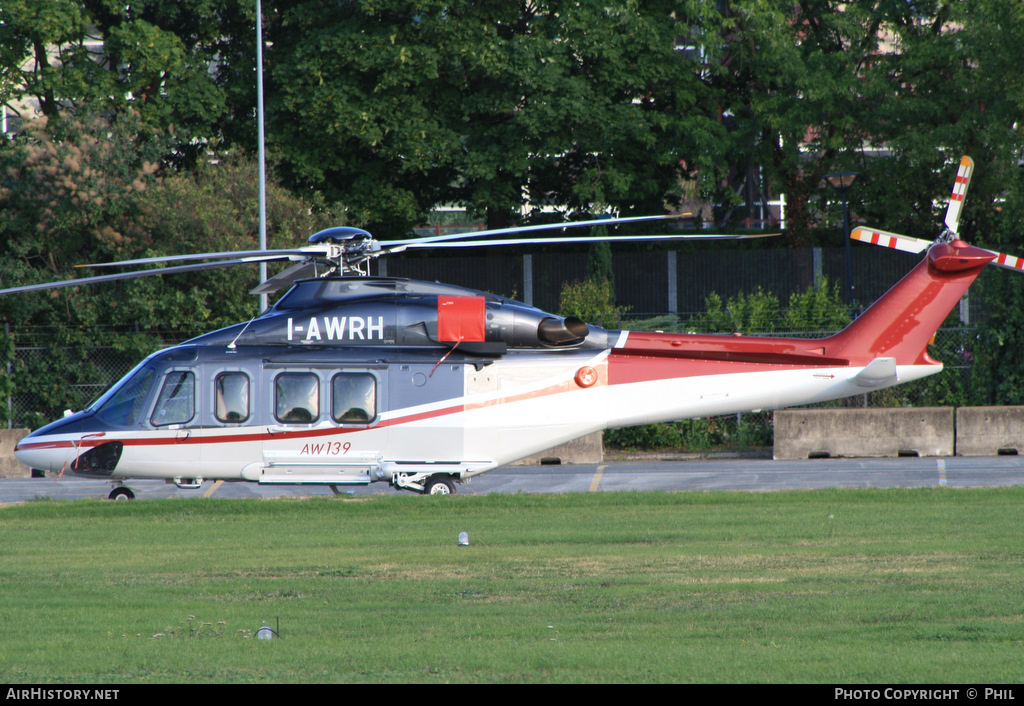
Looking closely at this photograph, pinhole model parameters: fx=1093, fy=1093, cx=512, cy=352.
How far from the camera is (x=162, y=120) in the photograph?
34.8 metres

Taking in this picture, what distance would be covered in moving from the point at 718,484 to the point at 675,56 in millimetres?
20656

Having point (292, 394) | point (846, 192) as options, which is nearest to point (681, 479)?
point (292, 394)

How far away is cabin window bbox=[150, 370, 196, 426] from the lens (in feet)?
54.9

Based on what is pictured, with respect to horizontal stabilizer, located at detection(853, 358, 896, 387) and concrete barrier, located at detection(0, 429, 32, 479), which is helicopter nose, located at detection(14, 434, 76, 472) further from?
horizontal stabilizer, located at detection(853, 358, 896, 387)

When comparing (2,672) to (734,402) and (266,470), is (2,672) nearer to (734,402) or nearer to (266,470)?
(266,470)

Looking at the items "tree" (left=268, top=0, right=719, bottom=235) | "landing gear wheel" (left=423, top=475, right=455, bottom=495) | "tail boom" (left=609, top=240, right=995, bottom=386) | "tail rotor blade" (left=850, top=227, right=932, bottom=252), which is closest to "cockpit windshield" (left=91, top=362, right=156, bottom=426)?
"landing gear wheel" (left=423, top=475, right=455, bottom=495)

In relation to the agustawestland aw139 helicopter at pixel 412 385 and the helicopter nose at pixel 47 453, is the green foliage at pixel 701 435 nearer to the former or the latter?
the agustawestland aw139 helicopter at pixel 412 385

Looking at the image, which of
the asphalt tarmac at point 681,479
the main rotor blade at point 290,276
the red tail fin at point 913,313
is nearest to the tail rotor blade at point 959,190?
the red tail fin at point 913,313

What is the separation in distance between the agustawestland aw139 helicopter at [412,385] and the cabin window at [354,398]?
0.07 ft

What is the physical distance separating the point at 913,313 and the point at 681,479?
5.91 metres

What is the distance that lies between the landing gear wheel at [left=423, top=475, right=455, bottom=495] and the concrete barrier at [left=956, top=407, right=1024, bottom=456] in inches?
538

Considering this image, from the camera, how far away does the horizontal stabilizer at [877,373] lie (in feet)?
54.7

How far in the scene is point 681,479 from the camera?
69.4 ft
